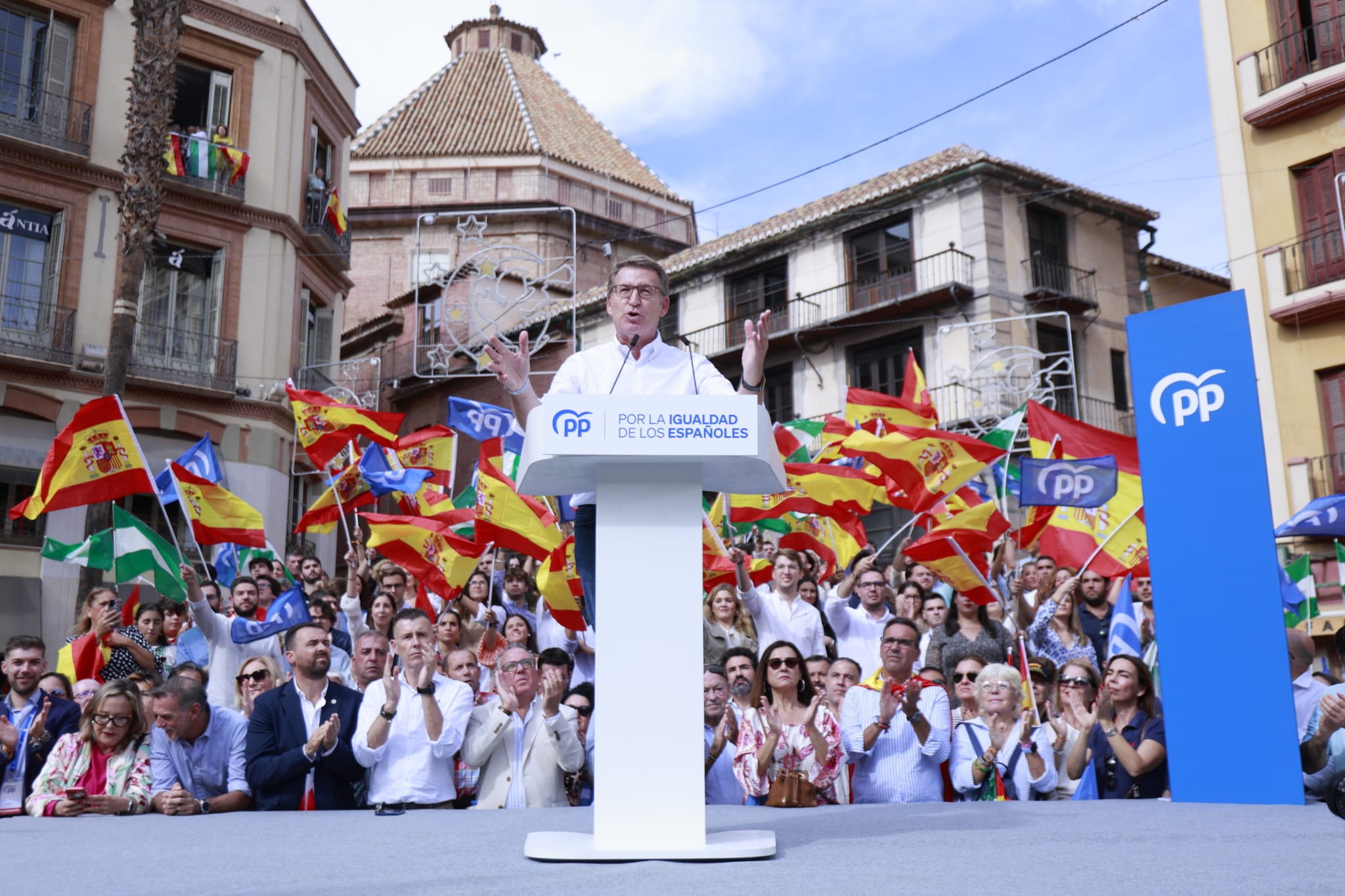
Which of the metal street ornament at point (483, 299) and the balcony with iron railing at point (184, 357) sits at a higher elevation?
the metal street ornament at point (483, 299)

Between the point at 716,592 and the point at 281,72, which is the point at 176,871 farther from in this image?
the point at 281,72

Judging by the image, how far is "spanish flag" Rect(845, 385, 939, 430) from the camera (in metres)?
13.3

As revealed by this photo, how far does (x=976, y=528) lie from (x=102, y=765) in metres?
6.70

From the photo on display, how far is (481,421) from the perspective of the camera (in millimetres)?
13805

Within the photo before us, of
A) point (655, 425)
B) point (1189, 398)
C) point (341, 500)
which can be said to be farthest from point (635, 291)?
point (341, 500)

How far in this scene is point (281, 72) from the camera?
883 inches

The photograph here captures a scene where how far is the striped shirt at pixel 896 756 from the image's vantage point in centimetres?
659

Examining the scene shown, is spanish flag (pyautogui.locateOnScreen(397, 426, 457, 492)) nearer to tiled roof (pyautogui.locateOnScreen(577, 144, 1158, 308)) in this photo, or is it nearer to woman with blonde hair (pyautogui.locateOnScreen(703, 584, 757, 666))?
woman with blonde hair (pyautogui.locateOnScreen(703, 584, 757, 666))

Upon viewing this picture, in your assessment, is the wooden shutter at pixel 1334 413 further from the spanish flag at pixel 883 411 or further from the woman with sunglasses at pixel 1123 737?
the woman with sunglasses at pixel 1123 737

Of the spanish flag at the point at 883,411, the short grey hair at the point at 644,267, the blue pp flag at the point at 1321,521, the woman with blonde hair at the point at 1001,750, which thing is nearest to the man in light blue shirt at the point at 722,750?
the woman with blonde hair at the point at 1001,750

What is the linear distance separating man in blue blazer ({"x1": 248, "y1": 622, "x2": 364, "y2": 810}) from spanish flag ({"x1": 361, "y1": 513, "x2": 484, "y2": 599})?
12.4ft

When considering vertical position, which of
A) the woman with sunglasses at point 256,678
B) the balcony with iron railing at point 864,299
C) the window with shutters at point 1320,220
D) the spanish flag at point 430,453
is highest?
→ the balcony with iron railing at point 864,299

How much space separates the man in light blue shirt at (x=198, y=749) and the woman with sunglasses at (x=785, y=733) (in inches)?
104

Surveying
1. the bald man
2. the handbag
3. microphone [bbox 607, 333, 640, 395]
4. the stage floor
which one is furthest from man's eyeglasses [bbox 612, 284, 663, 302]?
the bald man
